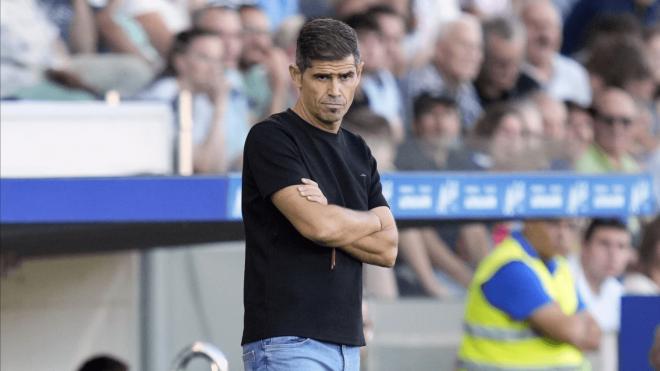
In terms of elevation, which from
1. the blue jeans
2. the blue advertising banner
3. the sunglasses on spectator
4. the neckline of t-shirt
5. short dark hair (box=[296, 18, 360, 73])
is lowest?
the blue jeans

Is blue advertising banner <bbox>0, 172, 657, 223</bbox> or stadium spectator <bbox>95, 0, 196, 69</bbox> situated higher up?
stadium spectator <bbox>95, 0, 196, 69</bbox>

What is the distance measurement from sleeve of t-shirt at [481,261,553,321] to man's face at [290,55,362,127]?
272cm

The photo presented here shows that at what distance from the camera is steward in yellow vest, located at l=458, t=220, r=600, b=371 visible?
6.23m

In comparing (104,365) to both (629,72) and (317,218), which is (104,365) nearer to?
(317,218)

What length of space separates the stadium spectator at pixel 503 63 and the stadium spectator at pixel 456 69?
0.41ft

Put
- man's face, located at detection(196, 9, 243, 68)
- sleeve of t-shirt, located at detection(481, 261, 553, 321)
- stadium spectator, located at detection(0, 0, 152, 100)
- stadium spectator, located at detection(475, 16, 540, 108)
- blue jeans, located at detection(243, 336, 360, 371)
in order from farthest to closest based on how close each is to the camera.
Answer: stadium spectator, located at detection(475, 16, 540, 108), man's face, located at detection(196, 9, 243, 68), sleeve of t-shirt, located at detection(481, 261, 553, 321), stadium spectator, located at detection(0, 0, 152, 100), blue jeans, located at detection(243, 336, 360, 371)

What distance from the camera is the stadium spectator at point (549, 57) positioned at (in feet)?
33.4

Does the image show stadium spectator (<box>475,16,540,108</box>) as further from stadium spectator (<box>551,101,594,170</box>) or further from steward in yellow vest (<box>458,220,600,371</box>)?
steward in yellow vest (<box>458,220,600,371</box>)

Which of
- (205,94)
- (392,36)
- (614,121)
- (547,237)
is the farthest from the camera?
(614,121)

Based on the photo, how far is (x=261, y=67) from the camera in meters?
7.41

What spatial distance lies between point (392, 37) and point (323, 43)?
500cm

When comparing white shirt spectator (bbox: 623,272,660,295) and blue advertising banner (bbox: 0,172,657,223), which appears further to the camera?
white shirt spectator (bbox: 623,272,660,295)

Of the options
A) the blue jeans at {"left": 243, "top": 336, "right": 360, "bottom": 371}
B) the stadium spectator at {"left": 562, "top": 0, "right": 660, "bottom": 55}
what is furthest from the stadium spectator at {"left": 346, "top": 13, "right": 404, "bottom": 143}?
the blue jeans at {"left": 243, "top": 336, "right": 360, "bottom": 371}

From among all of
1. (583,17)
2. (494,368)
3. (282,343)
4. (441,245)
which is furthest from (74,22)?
(583,17)
